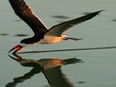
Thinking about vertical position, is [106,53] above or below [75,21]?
below

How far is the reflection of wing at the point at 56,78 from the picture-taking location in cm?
609

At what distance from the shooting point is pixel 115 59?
6.88 metres

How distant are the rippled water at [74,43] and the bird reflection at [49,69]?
0.19 ft

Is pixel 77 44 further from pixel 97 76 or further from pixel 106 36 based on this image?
pixel 97 76

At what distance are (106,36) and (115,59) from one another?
3.39 ft

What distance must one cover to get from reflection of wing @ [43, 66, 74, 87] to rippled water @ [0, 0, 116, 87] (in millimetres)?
56

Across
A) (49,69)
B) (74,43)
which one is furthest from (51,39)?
(49,69)

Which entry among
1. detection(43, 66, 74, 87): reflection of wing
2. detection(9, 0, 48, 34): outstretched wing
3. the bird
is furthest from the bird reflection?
detection(9, 0, 48, 34): outstretched wing

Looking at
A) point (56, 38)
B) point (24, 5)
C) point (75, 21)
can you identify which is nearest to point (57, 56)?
point (56, 38)

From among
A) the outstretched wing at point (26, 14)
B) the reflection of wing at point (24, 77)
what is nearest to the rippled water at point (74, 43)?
the reflection of wing at point (24, 77)

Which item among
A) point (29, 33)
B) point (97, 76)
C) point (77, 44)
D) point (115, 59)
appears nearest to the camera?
point (97, 76)

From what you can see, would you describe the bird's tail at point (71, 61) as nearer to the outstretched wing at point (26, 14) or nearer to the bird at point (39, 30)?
the bird at point (39, 30)

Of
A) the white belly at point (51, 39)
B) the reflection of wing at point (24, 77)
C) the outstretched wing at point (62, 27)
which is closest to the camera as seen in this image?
the reflection of wing at point (24, 77)

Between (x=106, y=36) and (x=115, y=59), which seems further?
(x=106, y=36)
